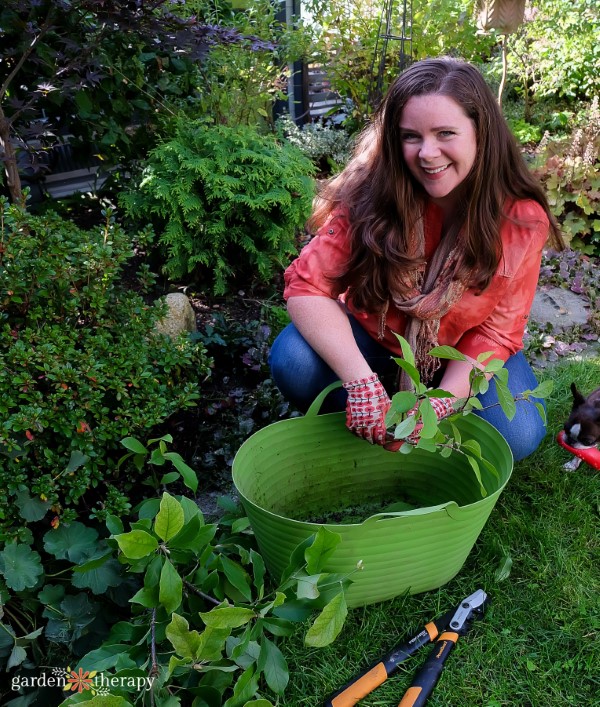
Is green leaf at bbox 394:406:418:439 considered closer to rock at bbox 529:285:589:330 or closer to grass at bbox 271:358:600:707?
grass at bbox 271:358:600:707

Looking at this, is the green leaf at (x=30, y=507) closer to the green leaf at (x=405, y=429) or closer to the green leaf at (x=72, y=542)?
the green leaf at (x=72, y=542)

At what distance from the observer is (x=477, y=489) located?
1788mm

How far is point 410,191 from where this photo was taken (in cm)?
171

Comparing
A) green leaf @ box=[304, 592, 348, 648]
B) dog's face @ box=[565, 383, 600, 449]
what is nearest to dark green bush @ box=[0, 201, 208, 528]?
green leaf @ box=[304, 592, 348, 648]

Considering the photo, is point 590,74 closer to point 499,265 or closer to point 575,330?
point 575,330

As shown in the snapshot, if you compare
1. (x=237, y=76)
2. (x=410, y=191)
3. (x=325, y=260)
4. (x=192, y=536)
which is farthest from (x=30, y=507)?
(x=237, y=76)

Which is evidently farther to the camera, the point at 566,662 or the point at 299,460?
the point at 299,460

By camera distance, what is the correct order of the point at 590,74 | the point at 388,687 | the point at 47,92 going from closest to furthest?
the point at 388,687
the point at 47,92
the point at 590,74

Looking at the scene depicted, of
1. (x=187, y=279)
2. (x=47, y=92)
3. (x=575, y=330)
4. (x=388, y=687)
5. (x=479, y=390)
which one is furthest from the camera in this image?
(x=575, y=330)

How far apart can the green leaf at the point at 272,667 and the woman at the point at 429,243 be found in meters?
0.61

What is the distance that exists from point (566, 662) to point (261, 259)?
1.96 meters

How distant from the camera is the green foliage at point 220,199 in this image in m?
2.67

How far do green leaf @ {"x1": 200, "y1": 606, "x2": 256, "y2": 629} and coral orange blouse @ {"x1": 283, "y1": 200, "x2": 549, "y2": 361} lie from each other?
923 millimetres

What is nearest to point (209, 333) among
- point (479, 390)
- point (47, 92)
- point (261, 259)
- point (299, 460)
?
point (261, 259)
